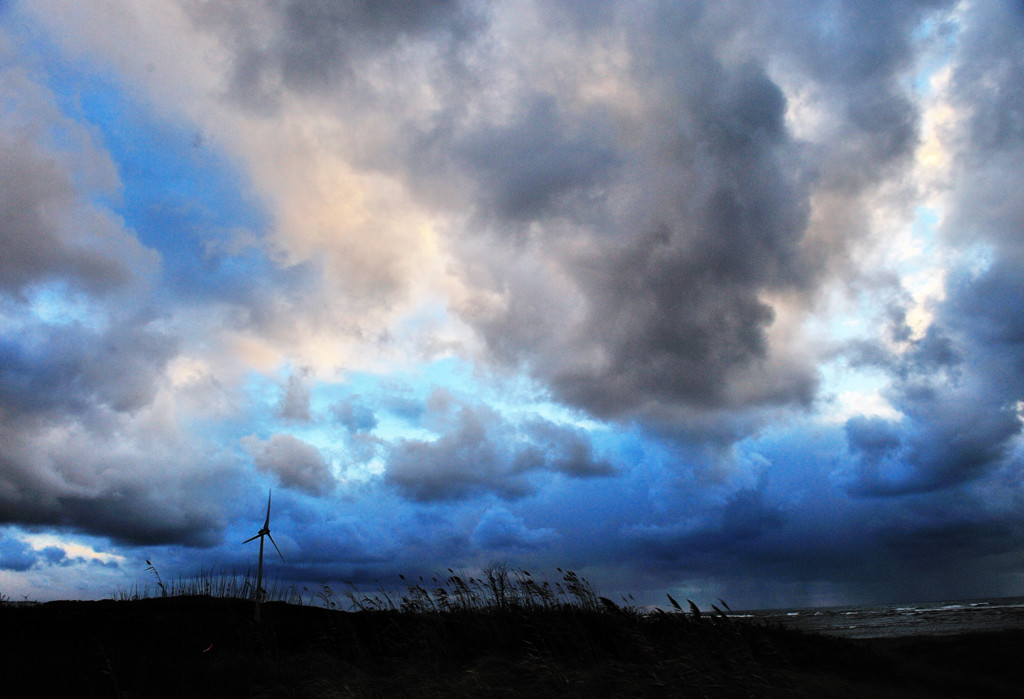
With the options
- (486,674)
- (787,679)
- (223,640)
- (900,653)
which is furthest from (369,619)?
(900,653)

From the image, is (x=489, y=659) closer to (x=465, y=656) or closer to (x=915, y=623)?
(x=465, y=656)

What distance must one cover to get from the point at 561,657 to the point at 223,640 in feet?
47.5

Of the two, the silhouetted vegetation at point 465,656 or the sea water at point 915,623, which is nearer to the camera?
the silhouetted vegetation at point 465,656

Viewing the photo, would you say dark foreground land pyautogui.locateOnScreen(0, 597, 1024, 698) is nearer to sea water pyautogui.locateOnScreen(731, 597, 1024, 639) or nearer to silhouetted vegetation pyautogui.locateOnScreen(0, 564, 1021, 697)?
silhouetted vegetation pyautogui.locateOnScreen(0, 564, 1021, 697)

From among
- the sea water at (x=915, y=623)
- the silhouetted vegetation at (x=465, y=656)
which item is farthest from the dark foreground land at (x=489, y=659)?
the sea water at (x=915, y=623)

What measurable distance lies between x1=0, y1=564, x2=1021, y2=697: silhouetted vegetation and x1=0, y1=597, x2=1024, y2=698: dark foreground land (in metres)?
0.06

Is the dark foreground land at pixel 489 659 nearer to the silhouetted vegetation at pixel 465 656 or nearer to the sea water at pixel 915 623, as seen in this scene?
the silhouetted vegetation at pixel 465 656

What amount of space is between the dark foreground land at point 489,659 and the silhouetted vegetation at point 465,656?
0.21ft

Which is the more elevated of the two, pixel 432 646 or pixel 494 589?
pixel 494 589

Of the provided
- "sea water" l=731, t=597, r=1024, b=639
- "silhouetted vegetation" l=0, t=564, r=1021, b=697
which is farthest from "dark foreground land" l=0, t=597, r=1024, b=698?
"sea water" l=731, t=597, r=1024, b=639

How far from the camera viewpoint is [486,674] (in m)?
15.7

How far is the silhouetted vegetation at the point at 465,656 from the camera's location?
14.4m

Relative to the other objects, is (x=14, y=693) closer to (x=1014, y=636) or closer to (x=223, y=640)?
(x=223, y=640)

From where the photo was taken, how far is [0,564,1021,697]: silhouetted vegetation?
14.4 meters
